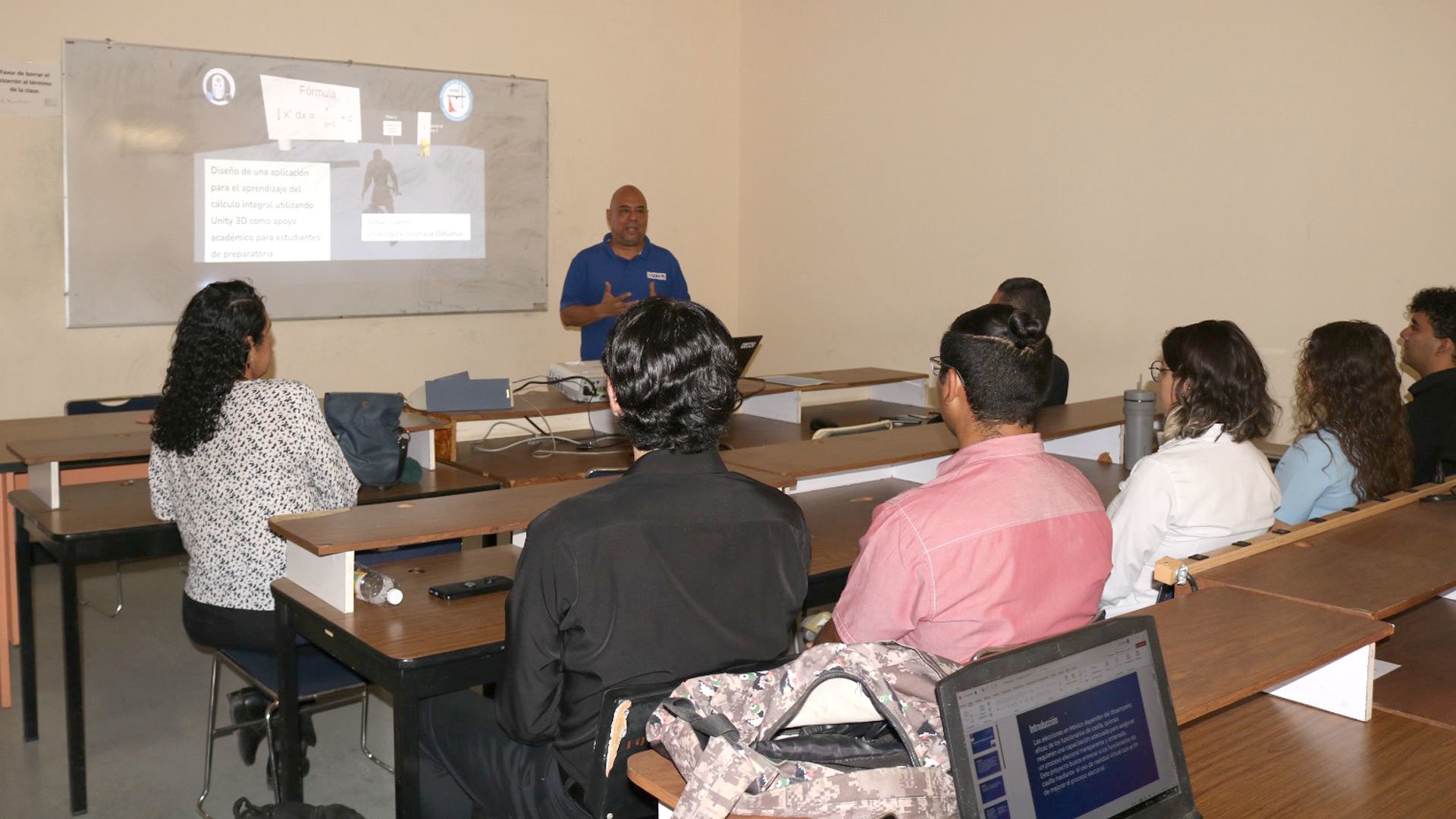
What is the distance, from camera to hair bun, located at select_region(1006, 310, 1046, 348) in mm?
1990

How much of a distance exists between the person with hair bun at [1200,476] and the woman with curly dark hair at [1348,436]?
30 centimetres

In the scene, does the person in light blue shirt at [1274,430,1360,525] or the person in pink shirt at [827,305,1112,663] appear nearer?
the person in pink shirt at [827,305,1112,663]

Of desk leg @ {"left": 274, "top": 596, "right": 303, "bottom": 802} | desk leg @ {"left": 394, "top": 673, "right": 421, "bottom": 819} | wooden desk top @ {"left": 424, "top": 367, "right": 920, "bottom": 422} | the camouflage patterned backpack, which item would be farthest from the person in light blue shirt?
A: desk leg @ {"left": 274, "top": 596, "right": 303, "bottom": 802}

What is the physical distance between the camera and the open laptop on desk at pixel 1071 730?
117 cm

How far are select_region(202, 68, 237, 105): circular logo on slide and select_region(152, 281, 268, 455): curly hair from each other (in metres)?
3.24

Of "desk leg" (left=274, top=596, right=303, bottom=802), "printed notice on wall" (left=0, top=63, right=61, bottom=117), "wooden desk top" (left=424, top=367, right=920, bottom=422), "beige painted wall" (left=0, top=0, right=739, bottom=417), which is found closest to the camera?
"desk leg" (left=274, top=596, right=303, bottom=802)

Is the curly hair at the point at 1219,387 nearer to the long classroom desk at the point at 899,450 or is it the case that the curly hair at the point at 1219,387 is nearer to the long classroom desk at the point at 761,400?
the long classroom desk at the point at 899,450

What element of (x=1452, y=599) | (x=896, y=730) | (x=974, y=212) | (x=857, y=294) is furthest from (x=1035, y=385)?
(x=857, y=294)

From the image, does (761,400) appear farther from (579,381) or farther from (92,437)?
(92,437)

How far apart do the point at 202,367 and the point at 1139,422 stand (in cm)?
276

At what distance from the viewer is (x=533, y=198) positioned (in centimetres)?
663

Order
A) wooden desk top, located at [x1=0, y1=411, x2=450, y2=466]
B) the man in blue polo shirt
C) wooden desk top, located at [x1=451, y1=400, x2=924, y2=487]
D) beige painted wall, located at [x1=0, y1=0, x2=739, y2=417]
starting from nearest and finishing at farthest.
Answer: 1. wooden desk top, located at [x1=0, y1=411, x2=450, y2=466]
2. wooden desk top, located at [x1=451, y1=400, x2=924, y2=487]
3. beige painted wall, located at [x1=0, y1=0, x2=739, y2=417]
4. the man in blue polo shirt

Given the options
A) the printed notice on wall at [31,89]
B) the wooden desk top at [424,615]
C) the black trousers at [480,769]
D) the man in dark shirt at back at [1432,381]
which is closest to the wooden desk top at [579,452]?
the wooden desk top at [424,615]

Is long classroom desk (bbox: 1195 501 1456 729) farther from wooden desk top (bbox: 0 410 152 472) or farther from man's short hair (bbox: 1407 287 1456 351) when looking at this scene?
wooden desk top (bbox: 0 410 152 472)
